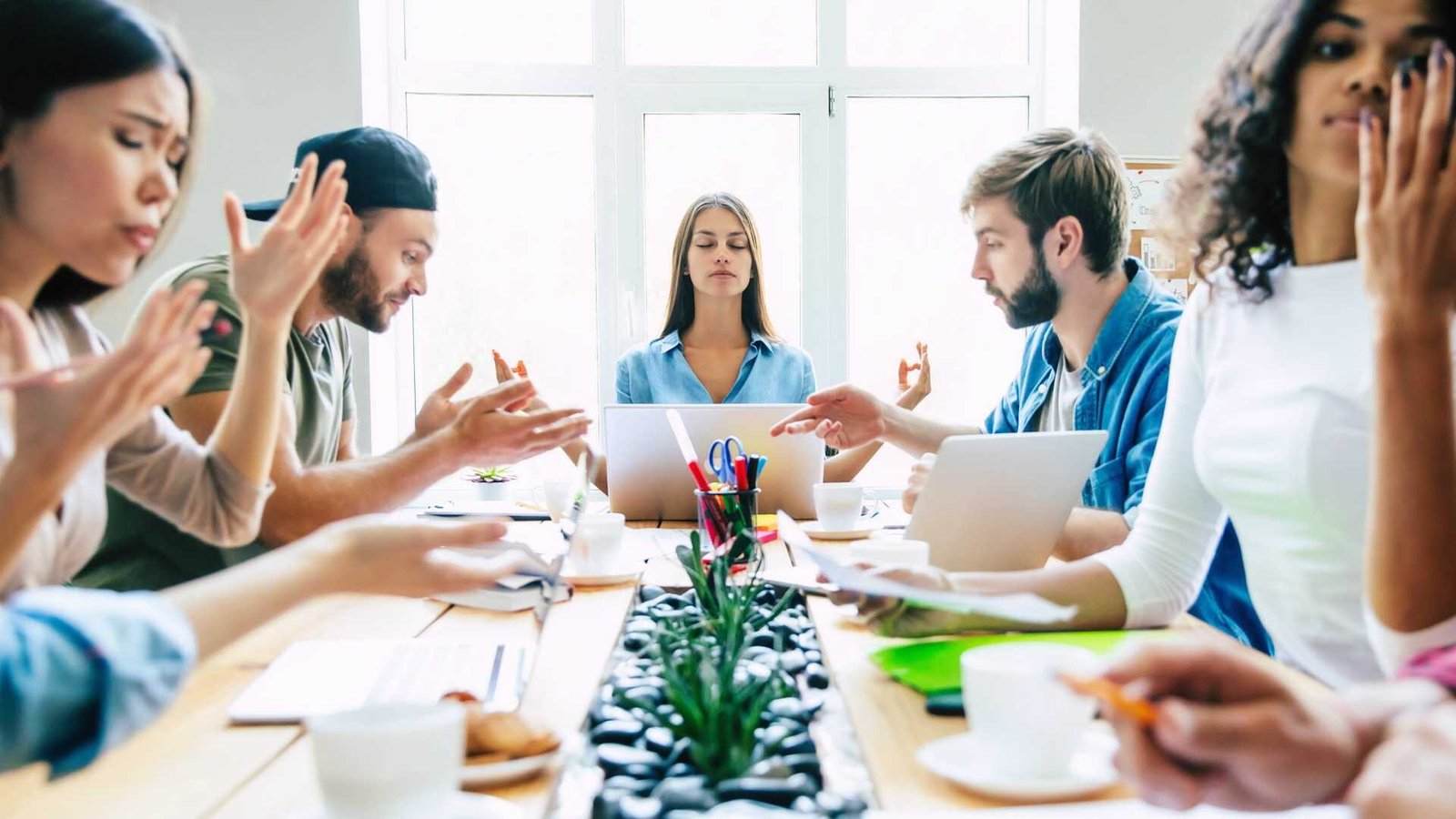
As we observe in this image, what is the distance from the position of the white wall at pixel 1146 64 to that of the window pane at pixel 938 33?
0.35 m

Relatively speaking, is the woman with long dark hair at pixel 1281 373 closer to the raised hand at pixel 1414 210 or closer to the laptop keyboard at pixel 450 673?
the raised hand at pixel 1414 210

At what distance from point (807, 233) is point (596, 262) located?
726 mm

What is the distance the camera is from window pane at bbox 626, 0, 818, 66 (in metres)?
3.66

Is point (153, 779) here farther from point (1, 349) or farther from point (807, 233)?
point (807, 233)

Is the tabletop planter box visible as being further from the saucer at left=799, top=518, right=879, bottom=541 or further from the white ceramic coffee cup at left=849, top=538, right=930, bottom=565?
the saucer at left=799, top=518, right=879, bottom=541

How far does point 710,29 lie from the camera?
12.0 ft

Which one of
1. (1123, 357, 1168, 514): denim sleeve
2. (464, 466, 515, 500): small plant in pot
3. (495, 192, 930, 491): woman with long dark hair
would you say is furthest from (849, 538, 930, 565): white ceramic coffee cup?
(495, 192, 930, 491): woman with long dark hair

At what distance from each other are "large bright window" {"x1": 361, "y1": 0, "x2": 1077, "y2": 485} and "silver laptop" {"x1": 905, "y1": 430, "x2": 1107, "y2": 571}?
7.24 ft

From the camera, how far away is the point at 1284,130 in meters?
1.32

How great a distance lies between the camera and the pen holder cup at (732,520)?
1.57m

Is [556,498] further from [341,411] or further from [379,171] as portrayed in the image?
[379,171]

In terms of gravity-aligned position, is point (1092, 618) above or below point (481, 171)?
below

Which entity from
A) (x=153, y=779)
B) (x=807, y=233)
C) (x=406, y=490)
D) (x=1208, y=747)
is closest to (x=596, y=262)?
(x=807, y=233)

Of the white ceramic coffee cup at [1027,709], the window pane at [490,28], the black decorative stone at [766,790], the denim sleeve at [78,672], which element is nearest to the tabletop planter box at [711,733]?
the black decorative stone at [766,790]
